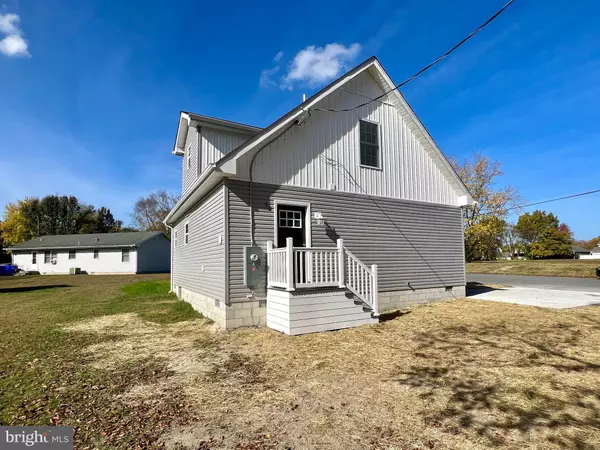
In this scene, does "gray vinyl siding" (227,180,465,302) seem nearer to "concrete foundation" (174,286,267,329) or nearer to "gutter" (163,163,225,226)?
"concrete foundation" (174,286,267,329)

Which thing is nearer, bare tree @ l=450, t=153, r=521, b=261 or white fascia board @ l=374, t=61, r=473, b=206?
white fascia board @ l=374, t=61, r=473, b=206

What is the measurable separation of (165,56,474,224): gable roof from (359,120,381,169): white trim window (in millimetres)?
1345

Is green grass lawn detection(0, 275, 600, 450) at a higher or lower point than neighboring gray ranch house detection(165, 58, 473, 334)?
lower

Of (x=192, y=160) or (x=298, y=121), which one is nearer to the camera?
(x=298, y=121)

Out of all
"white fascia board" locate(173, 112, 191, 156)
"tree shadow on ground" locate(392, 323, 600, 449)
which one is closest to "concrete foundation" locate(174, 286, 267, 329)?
"tree shadow on ground" locate(392, 323, 600, 449)

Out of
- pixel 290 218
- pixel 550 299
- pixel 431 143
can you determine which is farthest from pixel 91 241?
pixel 550 299

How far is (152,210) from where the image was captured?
50.7m

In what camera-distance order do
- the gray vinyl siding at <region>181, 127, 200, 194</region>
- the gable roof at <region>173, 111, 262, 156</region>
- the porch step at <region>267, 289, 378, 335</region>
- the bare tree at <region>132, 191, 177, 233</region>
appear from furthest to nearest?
the bare tree at <region>132, 191, 177, 233</region> < the gray vinyl siding at <region>181, 127, 200, 194</region> < the gable roof at <region>173, 111, 262, 156</region> < the porch step at <region>267, 289, 378, 335</region>

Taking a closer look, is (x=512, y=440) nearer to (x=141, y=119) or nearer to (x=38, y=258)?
(x=141, y=119)

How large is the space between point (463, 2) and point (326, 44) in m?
4.00

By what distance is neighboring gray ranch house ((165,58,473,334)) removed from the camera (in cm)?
759

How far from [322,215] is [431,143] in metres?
5.23

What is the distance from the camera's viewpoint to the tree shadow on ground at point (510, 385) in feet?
10.7

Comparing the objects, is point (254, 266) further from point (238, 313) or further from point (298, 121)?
point (298, 121)
